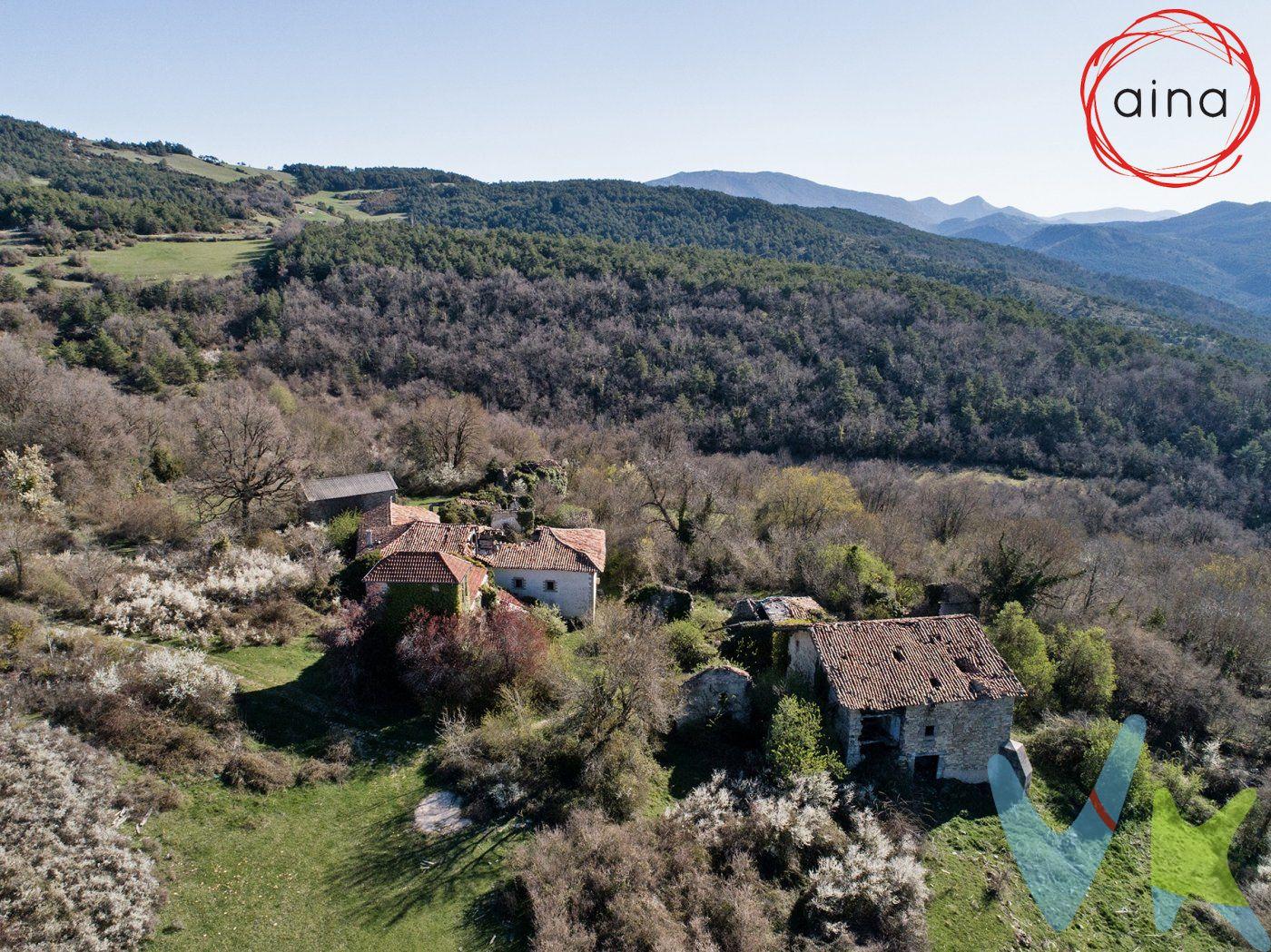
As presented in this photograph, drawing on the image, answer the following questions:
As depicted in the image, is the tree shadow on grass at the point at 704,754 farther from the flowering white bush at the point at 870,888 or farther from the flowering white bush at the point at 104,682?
the flowering white bush at the point at 104,682

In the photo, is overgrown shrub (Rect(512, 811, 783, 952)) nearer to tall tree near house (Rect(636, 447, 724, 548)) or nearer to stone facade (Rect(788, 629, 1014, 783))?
stone facade (Rect(788, 629, 1014, 783))

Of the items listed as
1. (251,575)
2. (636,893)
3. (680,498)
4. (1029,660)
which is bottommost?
(1029,660)

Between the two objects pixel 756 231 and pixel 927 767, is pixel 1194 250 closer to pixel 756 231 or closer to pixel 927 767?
pixel 756 231

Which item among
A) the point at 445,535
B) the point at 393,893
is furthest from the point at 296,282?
the point at 393,893

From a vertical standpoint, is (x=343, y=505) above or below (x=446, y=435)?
below

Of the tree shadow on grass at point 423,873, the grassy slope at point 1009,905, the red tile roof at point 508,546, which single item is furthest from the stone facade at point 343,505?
the grassy slope at point 1009,905

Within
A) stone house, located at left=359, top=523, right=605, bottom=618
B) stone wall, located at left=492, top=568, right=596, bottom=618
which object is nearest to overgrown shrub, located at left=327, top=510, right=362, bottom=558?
stone house, located at left=359, top=523, right=605, bottom=618

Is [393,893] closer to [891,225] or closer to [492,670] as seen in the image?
[492,670]

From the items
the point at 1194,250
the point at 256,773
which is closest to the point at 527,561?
the point at 256,773
